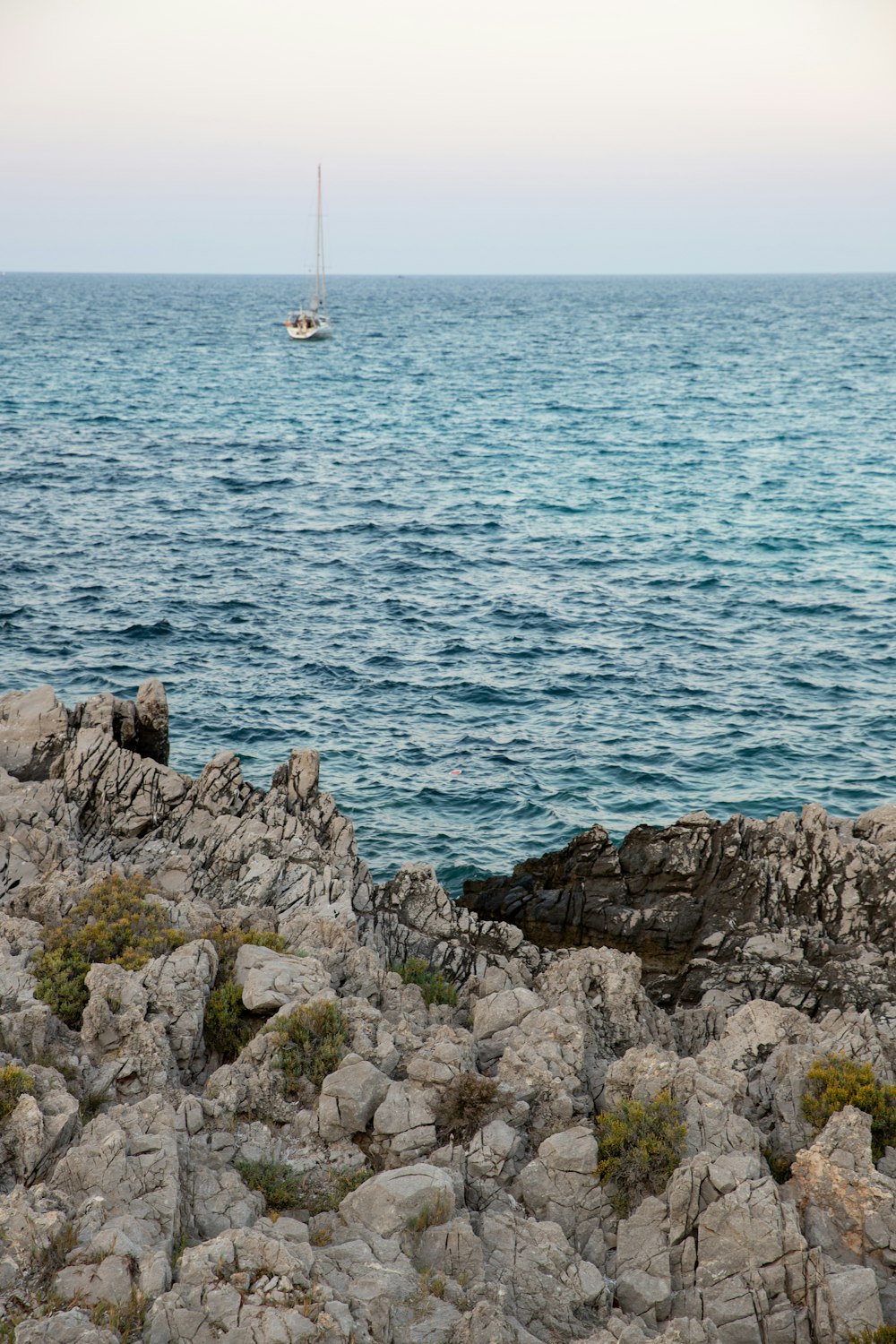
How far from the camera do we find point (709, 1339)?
32.2 feet

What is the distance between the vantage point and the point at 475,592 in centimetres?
4259

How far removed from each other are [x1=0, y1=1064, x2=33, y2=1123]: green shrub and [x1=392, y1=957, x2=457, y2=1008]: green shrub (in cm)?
620

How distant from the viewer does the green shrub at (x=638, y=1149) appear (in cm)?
1152

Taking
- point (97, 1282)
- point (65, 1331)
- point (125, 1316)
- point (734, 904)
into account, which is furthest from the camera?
point (734, 904)

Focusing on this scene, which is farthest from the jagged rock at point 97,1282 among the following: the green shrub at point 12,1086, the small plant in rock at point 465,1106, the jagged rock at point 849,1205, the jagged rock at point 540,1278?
the jagged rock at point 849,1205

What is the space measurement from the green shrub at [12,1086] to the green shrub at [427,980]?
620 cm

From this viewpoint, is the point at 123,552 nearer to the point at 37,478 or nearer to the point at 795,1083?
the point at 37,478

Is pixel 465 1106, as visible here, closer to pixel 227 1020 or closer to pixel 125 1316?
pixel 227 1020

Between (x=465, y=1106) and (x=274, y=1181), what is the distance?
2.30 metres

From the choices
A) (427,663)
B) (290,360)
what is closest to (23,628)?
(427,663)

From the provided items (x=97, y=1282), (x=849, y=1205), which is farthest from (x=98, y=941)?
(x=849, y=1205)

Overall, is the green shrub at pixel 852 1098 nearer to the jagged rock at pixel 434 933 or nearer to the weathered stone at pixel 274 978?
the jagged rock at pixel 434 933

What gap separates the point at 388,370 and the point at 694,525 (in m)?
66.6

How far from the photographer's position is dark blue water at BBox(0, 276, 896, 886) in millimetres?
28938
